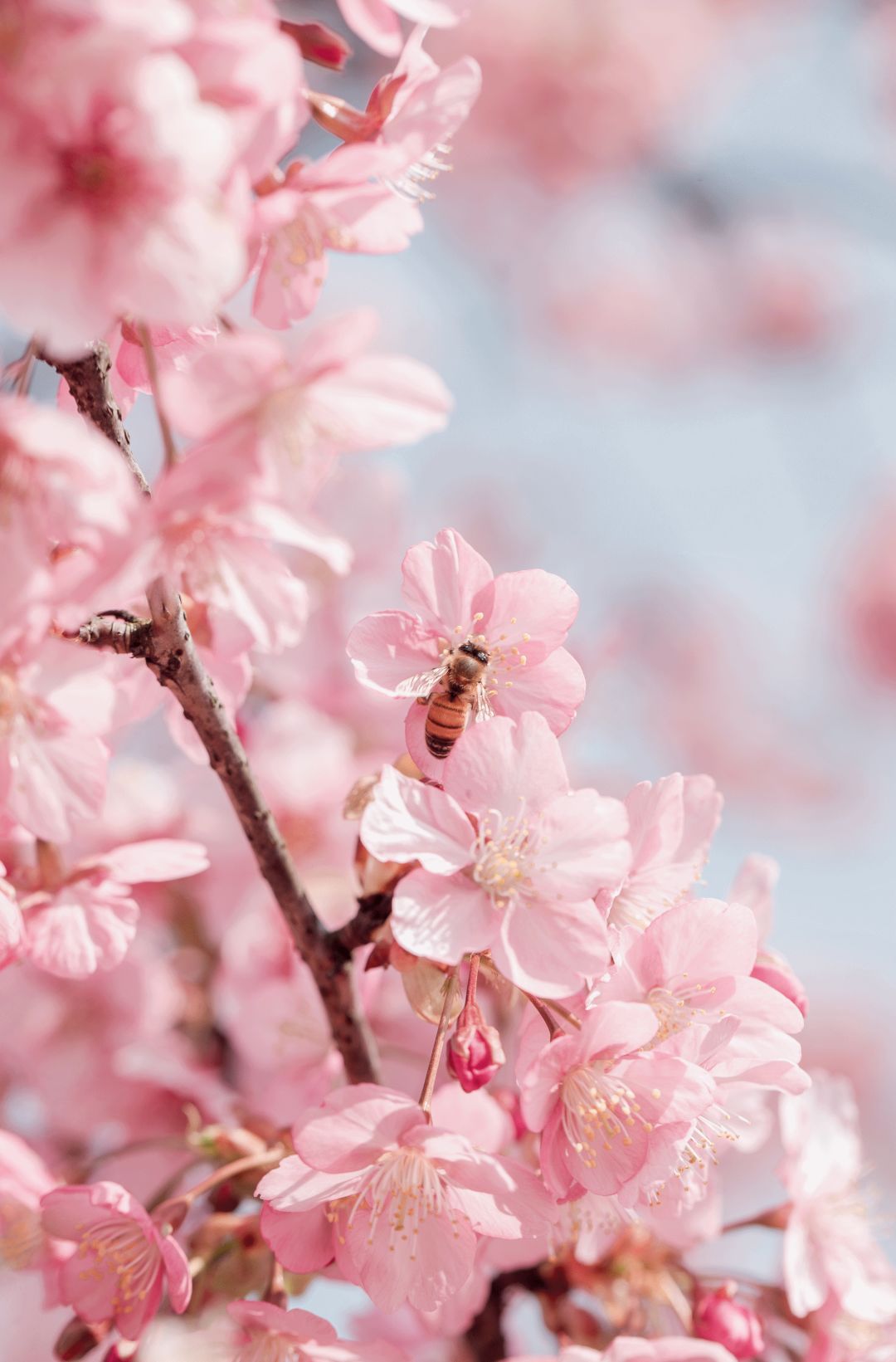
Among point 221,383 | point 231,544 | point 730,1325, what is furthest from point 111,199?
point 730,1325

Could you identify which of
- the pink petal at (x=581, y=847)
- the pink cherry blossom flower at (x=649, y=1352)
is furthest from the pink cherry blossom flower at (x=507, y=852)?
the pink cherry blossom flower at (x=649, y=1352)

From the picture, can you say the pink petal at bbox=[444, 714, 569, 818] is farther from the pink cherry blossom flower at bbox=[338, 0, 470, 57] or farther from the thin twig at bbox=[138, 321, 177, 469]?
the pink cherry blossom flower at bbox=[338, 0, 470, 57]

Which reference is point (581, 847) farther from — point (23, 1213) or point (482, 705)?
point (23, 1213)

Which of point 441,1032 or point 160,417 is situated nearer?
point 160,417

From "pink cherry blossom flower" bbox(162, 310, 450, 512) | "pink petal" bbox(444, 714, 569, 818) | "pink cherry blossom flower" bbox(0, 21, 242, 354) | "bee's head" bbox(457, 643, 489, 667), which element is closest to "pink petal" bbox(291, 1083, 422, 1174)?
"pink petal" bbox(444, 714, 569, 818)

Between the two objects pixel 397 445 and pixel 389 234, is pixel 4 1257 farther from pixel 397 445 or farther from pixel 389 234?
pixel 389 234

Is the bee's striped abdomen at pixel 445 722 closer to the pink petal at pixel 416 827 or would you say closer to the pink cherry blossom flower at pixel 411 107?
the pink petal at pixel 416 827
